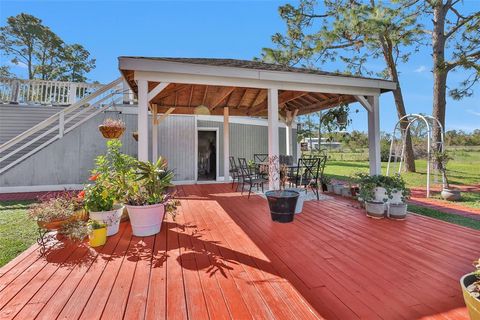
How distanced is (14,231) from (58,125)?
15.3 feet

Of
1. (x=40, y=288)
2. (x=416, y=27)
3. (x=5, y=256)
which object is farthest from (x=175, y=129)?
(x=416, y=27)

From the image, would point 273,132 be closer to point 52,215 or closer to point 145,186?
point 145,186

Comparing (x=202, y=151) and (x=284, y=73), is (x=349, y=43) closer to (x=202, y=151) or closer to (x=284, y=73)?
(x=284, y=73)

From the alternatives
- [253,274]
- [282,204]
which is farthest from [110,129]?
[253,274]

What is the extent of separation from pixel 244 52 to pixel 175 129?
267 inches

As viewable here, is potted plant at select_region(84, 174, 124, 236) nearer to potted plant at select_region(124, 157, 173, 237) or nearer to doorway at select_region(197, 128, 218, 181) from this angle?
potted plant at select_region(124, 157, 173, 237)

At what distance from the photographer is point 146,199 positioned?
3.24 meters

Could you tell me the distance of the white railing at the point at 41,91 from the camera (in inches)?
324

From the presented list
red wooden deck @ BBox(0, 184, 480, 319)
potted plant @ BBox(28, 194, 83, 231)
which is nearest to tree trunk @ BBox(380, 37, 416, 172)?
red wooden deck @ BBox(0, 184, 480, 319)

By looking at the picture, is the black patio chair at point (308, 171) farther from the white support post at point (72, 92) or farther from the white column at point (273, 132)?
the white support post at point (72, 92)

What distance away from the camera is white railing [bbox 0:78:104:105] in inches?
324

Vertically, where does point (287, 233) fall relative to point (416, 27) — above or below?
below

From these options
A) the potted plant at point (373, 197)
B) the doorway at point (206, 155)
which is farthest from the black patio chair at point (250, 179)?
the doorway at point (206, 155)

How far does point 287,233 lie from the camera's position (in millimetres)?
3271
